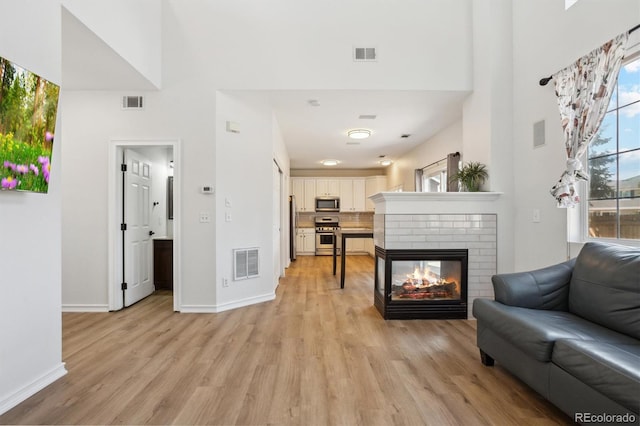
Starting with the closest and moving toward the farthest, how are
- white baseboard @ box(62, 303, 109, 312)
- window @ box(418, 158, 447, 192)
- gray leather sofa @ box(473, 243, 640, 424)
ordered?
1. gray leather sofa @ box(473, 243, 640, 424)
2. white baseboard @ box(62, 303, 109, 312)
3. window @ box(418, 158, 447, 192)

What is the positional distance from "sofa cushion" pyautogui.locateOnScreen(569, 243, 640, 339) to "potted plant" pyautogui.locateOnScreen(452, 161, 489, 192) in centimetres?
149

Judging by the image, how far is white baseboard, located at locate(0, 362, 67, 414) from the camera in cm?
188

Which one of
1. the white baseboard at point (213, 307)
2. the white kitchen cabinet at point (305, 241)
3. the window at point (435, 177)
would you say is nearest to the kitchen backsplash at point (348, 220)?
the white kitchen cabinet at point (305, 241)

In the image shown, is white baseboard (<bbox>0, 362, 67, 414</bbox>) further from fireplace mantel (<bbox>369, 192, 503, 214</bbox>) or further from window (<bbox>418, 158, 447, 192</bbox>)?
window (<bbox>418, 158, 447, 192</bbox>)

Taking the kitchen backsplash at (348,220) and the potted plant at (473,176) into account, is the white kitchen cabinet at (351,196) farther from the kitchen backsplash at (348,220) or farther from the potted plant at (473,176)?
the potted plant at (473,176)

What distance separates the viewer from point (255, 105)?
4.20 meters

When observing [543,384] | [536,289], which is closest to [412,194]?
[536,289]

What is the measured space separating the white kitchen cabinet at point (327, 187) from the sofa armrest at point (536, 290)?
7.08 meters

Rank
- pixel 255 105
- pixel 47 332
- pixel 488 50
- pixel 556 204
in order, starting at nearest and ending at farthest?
pixel 47 332, pixel 556 204, pixel 488 50, pixel 255 105

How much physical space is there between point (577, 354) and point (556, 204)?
5.97 ft

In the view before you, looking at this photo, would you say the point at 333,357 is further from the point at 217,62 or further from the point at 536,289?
the point at 217,62

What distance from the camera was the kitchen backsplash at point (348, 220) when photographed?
945 centimetres

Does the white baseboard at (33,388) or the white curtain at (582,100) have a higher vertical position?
the white curtain at (582,100)

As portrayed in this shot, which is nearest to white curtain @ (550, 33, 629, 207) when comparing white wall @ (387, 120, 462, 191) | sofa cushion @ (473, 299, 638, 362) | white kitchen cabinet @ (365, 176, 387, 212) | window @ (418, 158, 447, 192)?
sofa cushion @ (473, 299, 638, 362)
